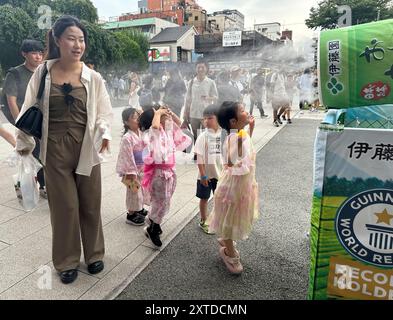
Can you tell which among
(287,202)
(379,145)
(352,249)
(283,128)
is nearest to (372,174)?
(379,145)

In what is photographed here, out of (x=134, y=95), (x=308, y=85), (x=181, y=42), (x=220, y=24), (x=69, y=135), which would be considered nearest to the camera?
(x=69, y=135)

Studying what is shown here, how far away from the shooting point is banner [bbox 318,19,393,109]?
1.28 m

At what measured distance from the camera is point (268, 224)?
2.98 metres

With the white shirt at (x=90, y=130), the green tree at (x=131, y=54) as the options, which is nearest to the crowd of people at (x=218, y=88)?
the white shirt at (x=90, y=130)

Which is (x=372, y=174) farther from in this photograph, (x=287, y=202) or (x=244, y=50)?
(x=244, y=50)

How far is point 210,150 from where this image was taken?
2.66 metres

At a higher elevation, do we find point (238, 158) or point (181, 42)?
point (181, 42)

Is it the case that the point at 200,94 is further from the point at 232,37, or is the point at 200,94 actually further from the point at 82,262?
the point at 82,262

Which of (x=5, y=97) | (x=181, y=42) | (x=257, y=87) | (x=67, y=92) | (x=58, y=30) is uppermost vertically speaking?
(x=181, y=42)

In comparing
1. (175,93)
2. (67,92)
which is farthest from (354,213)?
(175,93)

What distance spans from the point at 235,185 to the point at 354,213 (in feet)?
3.05

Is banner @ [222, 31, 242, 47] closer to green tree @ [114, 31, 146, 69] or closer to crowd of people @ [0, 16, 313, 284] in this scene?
crowd of people @ [0, 16, 313, 284]

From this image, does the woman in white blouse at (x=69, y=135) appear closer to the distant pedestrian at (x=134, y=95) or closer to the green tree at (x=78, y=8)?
the distant pedestrian at (x=134, y=95)

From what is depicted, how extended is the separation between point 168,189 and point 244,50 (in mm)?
5266
